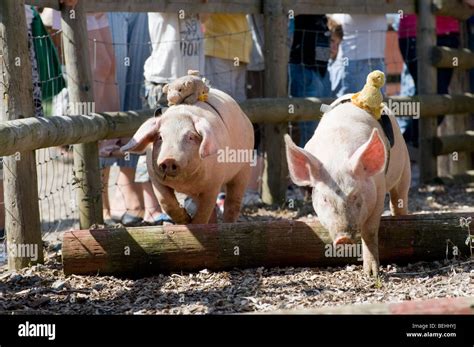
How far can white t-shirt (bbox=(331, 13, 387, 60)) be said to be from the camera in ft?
A: 30.3

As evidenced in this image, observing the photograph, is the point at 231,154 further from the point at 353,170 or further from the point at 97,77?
the point at 97,77

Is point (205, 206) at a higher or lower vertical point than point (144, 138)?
lower

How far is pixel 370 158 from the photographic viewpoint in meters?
5.16

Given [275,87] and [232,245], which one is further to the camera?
[275,87]

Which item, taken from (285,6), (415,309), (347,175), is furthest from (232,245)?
(285,6)

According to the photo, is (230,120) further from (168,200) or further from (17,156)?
(17,156)

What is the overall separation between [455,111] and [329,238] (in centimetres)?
444

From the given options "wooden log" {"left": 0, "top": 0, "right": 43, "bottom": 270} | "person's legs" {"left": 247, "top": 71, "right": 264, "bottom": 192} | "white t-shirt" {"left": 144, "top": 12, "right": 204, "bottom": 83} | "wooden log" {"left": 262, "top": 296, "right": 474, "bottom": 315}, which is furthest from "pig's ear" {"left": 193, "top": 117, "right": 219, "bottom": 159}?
"person's legs" {"left": 247, "top": 71, "right": 264, "bottom": 192}

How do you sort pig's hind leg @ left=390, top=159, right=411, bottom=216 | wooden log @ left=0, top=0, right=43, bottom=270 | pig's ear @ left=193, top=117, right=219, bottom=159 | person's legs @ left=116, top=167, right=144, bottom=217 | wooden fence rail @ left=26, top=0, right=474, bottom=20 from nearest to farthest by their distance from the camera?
wooden log @ left=0, top=0, right=43, bottom=270, pig's ear @ left=193, top=117, right=219, bottom=159, pig's hind leg @ left=390, top=159, right=411, bottom=216, wooden fence rail @ left=26, top=0, right=474, bottom=20, person's legs @ left=116, top=167, right=144, bottom=217

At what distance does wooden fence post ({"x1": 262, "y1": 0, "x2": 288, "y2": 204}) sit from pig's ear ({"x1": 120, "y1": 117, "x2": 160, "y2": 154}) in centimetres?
246

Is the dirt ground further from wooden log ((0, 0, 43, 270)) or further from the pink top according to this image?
the pink top

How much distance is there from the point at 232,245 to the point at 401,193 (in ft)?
4.78

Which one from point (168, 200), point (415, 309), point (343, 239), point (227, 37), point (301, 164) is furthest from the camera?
point (227, 37)
